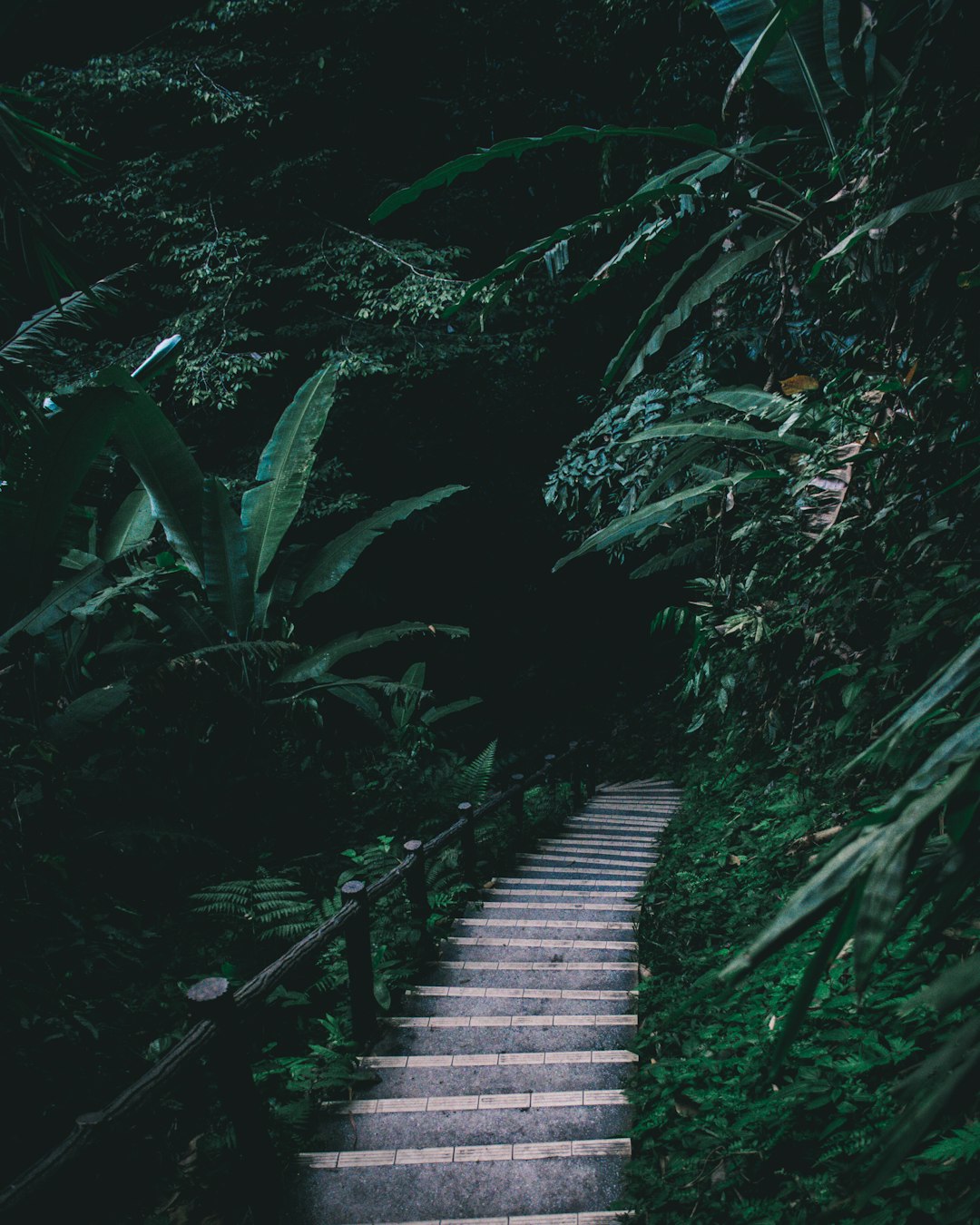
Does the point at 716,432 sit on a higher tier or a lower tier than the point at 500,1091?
higher

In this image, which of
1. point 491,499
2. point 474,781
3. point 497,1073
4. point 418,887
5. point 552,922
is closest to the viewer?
point 497,1073

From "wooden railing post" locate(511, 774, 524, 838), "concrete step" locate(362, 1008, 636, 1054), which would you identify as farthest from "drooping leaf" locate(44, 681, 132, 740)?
"wooden railing post" locate(511, 774, 524, 838)

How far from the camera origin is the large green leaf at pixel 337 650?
504 cm

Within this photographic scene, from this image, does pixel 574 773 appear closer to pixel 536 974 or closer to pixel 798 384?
pixel 536 974

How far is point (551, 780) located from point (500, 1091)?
5.74 meters

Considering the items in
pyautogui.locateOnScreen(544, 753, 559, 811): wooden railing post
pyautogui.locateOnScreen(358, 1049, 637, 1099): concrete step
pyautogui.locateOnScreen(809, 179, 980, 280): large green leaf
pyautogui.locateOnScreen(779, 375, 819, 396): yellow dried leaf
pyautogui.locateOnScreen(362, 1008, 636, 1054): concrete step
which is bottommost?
pyautogui.locateOnScreen(544, 753, 559, 811): wooden railing post

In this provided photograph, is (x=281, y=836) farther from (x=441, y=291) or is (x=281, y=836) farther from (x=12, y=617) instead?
(x=441, y=291)

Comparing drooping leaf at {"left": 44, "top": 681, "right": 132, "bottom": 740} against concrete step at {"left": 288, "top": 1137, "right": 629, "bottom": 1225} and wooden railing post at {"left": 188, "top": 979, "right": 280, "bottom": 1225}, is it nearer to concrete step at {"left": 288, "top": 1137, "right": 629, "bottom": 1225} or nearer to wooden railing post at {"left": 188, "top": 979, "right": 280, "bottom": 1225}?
wooden railing post at {"left": 188, "top": 979, "right": 280, "bottom": 1225}

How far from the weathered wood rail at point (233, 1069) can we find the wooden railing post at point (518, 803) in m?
2.82

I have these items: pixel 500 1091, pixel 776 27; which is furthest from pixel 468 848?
pixel 776 27

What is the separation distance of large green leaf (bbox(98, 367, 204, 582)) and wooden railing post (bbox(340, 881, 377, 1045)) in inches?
112

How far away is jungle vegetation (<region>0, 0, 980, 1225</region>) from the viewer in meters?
2.24

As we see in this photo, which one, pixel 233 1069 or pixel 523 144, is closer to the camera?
pixel 233 1069

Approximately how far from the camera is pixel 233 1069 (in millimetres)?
2449
